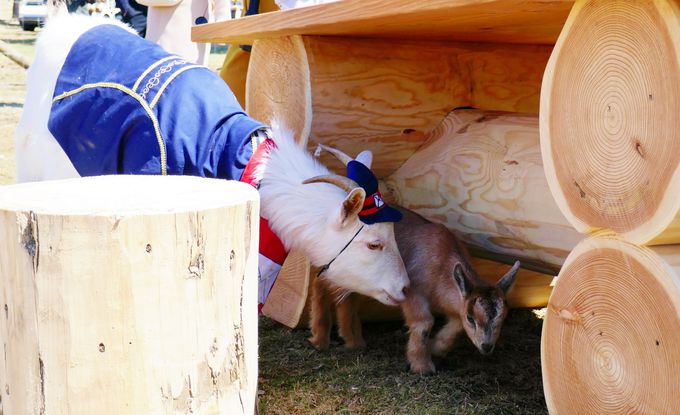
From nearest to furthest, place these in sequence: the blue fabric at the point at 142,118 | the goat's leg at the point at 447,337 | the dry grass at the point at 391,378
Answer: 1. the dry grass at the point at 391,378
2. the blue fabric at the point at 142,118
3. the goat's leg at the point at 447,337

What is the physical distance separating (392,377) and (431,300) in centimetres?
46

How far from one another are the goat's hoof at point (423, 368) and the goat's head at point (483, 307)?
0.23 meters

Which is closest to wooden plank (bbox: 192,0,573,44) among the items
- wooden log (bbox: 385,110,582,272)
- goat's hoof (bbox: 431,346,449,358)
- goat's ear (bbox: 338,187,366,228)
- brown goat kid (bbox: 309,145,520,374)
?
wooden log (bbox: 385,110,582,272)

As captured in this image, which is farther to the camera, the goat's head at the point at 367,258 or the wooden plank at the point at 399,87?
the wooden plank at the point at 399,87

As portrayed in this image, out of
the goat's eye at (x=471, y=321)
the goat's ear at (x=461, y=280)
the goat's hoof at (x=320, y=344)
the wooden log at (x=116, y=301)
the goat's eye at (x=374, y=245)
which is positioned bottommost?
the goat's hoof at (x=320, y=344)

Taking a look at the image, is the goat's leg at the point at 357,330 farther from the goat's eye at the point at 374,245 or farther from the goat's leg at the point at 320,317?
the goat's eye at the point at 374,245

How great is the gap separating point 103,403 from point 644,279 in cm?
146

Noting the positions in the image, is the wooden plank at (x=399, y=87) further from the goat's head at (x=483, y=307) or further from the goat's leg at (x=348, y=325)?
the goat's head at (x=483, y=307)

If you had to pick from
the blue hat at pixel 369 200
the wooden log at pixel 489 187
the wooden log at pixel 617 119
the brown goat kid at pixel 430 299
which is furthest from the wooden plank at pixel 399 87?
the wooden log at pixel 617 119

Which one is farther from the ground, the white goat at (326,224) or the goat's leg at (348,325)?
the white goat at (326,224)

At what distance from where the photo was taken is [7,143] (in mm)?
9117

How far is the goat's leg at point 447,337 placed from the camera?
3.96 m

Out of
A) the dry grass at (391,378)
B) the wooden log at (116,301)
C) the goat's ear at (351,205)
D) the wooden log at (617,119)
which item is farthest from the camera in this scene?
the goat's ear at (351,205)

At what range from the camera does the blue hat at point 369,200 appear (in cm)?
364
